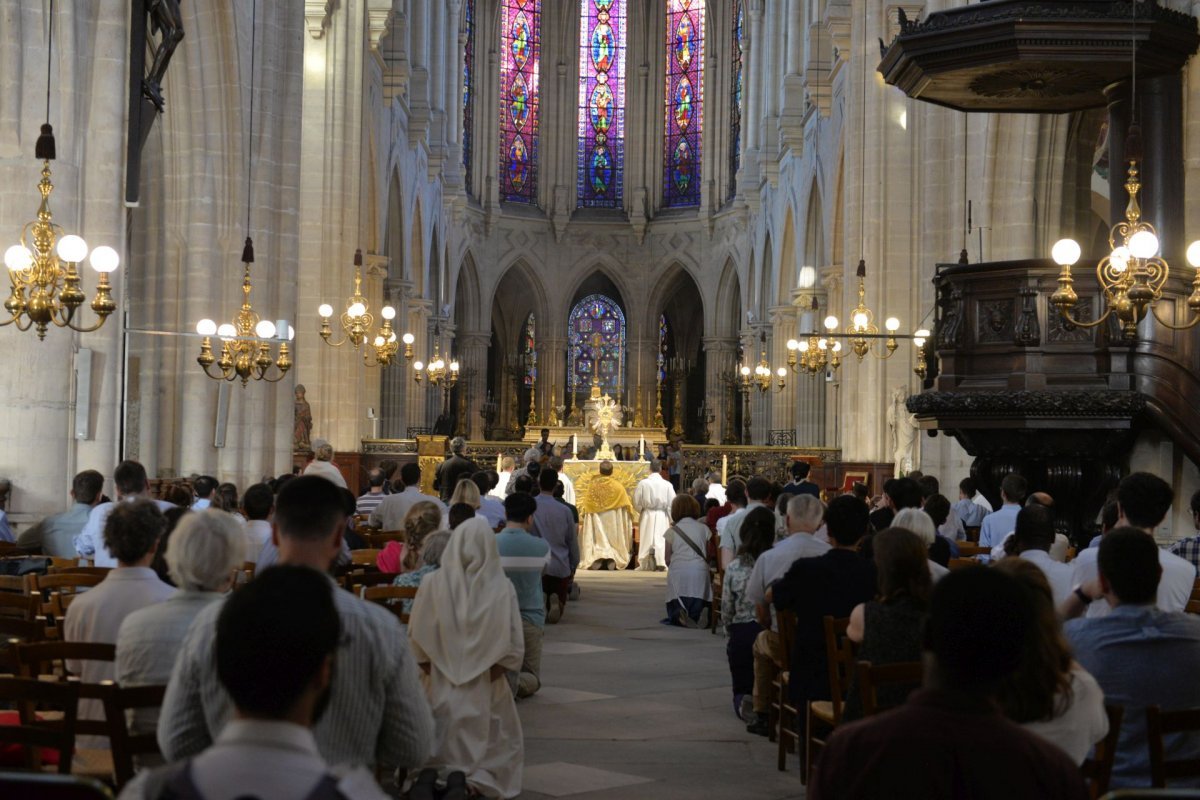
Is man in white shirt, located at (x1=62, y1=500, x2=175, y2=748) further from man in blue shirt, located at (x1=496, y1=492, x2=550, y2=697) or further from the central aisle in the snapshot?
man in blue shirt, located at (x1=496, y1=492, x2=550, y2=697)

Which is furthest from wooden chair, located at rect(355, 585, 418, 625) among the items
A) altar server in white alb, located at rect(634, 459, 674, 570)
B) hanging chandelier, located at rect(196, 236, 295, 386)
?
altar server in white alb, located at rect(634, 459, 674, 570)

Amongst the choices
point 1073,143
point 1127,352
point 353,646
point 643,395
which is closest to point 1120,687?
point 353,646

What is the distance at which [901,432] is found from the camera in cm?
2341

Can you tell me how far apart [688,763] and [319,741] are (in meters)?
4.65

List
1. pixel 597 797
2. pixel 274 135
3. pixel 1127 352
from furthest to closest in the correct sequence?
pixel 274 135, pixel 1127 352, pixel 597 797

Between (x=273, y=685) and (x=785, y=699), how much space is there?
557 centimetres

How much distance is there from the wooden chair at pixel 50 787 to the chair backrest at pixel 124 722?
1.63 metres

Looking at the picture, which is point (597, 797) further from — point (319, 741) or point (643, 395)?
point (643, 395)

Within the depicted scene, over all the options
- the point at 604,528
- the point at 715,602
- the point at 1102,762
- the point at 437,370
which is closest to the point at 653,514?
the point at 604,528

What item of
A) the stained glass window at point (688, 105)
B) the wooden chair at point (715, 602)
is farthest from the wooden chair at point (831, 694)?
the stained glass window at point (688, 105)

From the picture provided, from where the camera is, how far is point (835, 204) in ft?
101

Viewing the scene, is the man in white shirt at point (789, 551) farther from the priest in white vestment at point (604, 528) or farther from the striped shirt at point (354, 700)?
the priest in white vestment at point (604, 528)

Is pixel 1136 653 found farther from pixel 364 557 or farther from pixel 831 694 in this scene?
pixel 364 557

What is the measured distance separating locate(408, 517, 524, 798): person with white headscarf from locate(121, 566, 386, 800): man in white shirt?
3.92m
